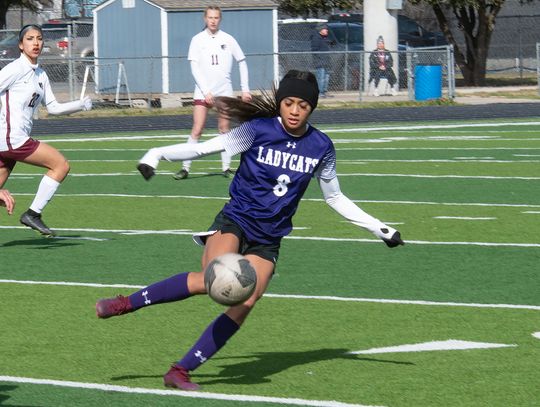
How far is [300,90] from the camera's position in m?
7.29

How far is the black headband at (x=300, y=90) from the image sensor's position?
7289mm

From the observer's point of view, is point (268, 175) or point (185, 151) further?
point (268, 175)

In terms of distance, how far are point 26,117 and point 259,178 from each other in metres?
5.58

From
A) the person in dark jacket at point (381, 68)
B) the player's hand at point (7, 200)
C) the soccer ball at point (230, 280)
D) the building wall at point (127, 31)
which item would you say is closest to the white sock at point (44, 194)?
the player's hand at point (7, 200)

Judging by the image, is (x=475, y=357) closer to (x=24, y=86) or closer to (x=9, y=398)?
(x=9, y=398)

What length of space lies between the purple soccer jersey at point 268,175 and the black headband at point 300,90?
24 centimetres

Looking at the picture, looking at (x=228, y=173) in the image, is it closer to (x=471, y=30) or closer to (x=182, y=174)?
(x=182, y=174)

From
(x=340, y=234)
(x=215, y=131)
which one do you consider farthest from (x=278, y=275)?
(x=215, y=131)

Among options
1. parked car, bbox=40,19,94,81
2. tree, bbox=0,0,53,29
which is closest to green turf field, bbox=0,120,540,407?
parked car, bbox=40,19,94,81

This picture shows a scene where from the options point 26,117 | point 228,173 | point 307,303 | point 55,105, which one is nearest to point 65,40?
point 228,173

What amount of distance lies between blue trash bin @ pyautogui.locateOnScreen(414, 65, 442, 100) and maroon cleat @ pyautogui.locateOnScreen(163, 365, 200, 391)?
27080mm

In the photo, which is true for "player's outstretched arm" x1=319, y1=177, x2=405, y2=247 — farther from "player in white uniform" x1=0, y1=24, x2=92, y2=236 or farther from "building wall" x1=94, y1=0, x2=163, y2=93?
"building wall" x1=94, y1=0, x2=163, y2=93

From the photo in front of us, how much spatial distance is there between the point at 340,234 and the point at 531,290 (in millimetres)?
3313

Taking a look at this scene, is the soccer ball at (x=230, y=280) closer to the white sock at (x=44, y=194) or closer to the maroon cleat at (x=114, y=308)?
the maroon cleat at (x=114, y=308)
